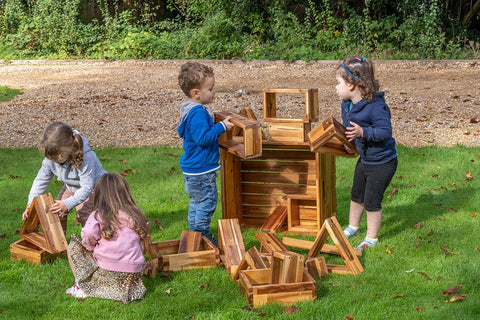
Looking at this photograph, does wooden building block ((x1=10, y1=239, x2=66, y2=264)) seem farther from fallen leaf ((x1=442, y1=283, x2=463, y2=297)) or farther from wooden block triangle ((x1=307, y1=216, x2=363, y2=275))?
fallen leaf ((x1=442, y1=283, x2=463, y2=297))

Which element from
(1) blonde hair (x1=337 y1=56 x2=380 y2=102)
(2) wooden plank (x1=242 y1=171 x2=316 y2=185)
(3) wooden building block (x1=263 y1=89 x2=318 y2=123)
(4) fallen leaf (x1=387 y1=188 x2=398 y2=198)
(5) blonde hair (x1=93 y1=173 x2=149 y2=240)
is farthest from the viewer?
(4) fallen leaf (x1=387 y1=188 x2=398 y2=198)

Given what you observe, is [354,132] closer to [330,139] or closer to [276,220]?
[330,139]

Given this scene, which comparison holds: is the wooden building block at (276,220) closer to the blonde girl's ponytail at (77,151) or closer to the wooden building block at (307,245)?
the wooden building block at (307,245)

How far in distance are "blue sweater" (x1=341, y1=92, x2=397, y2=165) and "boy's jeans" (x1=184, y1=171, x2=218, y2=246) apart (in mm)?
1200

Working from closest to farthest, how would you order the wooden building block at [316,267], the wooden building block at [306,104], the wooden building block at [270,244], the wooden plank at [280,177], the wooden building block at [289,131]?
1. the wooden building block at [316,267]
2. the wooden building block at [270,244]
3. the wooden building block at [306,104]
4. the wooden building block at [289,131]
5. the wooden plank at [280,177]

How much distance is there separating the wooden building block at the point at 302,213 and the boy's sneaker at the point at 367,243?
52 cm

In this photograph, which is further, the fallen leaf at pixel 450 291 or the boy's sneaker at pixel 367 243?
the boy's sneaker at pixel 367 243

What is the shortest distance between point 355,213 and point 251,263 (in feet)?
4.66

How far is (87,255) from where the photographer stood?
13.5 ft

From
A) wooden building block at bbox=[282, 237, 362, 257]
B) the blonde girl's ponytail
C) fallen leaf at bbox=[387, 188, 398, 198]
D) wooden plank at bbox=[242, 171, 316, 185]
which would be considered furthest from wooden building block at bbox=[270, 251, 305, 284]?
fallen leaf at bbox=[387, 188, 398, 198]

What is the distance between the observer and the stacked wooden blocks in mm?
4527

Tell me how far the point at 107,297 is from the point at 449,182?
13.7 feet

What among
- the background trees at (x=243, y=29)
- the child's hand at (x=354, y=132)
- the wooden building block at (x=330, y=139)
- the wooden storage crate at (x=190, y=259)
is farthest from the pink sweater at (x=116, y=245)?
the background trees at (x=243, y=29)

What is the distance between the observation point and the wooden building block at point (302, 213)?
5445mm
